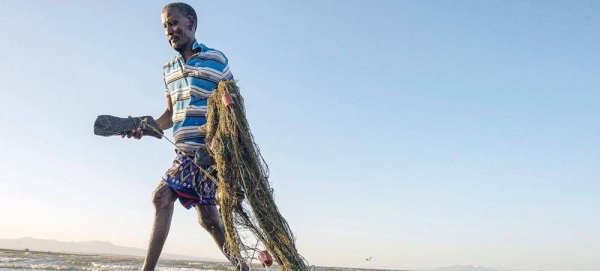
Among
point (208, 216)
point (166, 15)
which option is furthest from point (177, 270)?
point (166, 15)

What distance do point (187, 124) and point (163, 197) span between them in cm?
61

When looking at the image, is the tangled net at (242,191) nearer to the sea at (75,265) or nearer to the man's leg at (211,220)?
the man's leg at (211,220)

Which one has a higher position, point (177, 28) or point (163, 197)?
point (177, 28)

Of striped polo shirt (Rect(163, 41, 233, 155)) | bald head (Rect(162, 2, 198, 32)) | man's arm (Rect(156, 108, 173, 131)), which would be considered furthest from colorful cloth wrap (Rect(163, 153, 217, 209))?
bald head (Rect(162, 2, 198, 32))

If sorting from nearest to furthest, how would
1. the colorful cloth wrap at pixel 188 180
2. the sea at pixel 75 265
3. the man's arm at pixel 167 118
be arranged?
the colorful cloth wrap at pixel 188 180 < the man's arm at pixel 167 118 < the sea at pixel 75 265

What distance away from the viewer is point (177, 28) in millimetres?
4121

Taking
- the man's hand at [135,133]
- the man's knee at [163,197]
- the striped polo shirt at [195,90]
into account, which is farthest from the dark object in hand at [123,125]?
the man's knee at [163,197]

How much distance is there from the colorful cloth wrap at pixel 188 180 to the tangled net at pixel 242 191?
1.57 feet

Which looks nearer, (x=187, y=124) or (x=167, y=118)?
(x=187, y=124)

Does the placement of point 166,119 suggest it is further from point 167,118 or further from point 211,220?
point 211,220

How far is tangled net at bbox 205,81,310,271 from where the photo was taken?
11.4 ft

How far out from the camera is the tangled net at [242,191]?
3465 mm

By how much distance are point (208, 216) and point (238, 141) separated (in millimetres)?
1014

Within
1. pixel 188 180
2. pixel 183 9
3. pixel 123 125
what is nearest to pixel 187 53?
pixel 183 9
